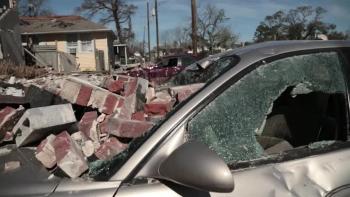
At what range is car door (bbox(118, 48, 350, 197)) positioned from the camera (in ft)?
7.21

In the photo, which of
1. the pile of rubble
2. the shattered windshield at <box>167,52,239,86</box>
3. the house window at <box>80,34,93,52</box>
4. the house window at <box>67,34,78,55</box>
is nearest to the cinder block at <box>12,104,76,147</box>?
the pile of rubble

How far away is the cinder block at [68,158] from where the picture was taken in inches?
91.7

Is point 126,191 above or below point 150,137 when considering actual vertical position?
below

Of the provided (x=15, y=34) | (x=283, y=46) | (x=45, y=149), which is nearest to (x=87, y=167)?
(x=45, y=149)

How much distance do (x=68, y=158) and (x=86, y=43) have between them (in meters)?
36.6

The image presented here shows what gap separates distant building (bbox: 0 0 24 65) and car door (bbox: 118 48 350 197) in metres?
23.5

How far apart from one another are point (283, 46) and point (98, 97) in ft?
7.77

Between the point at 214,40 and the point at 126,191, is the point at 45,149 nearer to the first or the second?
the point at 126,191

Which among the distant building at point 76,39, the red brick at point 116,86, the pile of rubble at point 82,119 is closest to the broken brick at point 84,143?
the pile of rubble at point 82,119

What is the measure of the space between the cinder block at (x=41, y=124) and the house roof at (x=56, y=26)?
115 ft

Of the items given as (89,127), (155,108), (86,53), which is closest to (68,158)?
(89,127)

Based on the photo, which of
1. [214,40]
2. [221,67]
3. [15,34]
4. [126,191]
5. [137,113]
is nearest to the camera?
[126,191]

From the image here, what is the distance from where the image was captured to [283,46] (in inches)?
102

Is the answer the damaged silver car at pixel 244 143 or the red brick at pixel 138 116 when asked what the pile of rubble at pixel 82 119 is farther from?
the damaged silver car at pixel 244 143
